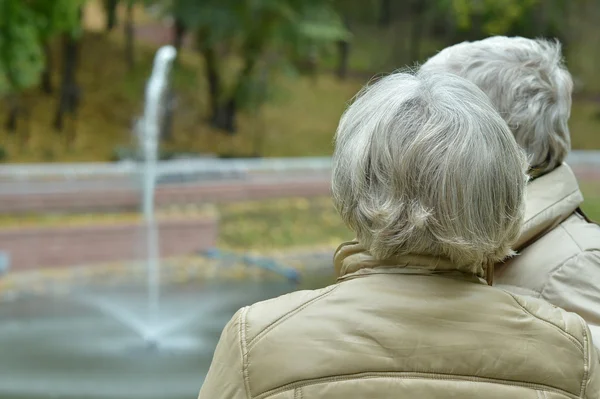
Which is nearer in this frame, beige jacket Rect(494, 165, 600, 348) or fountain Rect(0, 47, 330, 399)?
beige jacket Rect(494, 165, 600, 348)

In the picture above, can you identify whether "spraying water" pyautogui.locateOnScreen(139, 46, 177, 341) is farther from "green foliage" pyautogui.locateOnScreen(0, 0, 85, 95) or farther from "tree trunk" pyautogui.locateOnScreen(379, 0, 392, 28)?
"tree trunk" pyautogui.locateOnScreen(379, 0, 392, 28)

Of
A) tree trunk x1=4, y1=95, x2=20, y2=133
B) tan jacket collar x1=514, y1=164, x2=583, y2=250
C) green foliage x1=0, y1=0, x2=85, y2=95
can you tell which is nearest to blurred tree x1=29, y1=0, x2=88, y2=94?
green foliage x1=0, y1=0, x2=85, y2=95

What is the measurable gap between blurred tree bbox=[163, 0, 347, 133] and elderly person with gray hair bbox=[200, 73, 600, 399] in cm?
1517

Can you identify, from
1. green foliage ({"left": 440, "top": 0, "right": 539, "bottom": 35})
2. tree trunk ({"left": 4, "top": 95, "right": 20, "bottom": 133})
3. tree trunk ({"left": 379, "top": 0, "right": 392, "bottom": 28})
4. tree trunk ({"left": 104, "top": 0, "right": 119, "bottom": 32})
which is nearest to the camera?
green foliage ({"left": 440, "top": 0, "right": 539, "bottom": 35})

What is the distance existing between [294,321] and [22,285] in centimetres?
910

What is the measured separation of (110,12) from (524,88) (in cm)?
1819

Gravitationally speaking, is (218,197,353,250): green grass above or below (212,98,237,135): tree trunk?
below

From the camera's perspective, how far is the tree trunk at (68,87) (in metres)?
17.2

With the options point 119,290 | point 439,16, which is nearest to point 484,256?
point 119,290

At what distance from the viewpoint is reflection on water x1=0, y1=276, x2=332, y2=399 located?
6.19 meters

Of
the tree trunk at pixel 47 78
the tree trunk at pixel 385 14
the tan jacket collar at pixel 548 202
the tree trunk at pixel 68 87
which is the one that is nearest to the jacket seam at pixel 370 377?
the tan jacket collar at pixel 548 202

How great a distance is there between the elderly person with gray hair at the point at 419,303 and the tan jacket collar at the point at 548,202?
48cm

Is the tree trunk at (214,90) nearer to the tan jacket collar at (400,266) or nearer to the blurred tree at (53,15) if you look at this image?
the blurred tree at (53,15)

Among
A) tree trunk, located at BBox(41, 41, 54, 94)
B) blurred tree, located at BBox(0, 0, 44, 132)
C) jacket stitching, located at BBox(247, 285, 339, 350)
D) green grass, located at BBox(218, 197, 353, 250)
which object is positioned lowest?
green grass, located at BBox(218, 197, 353, 250)
